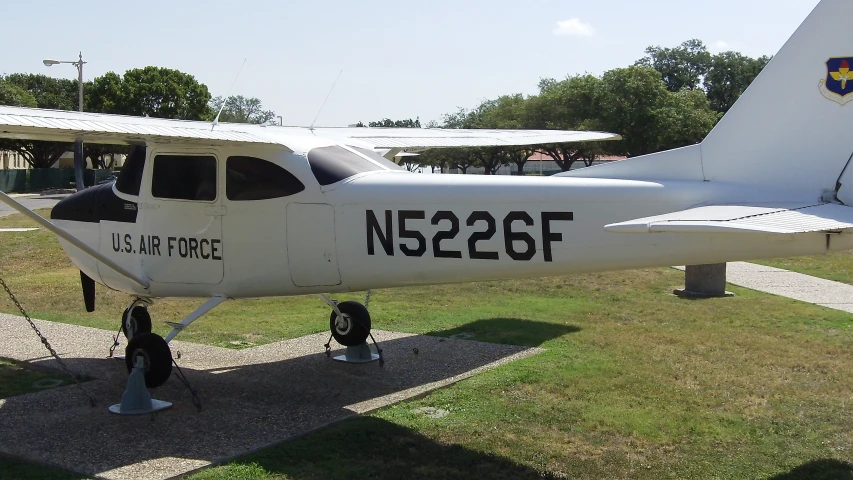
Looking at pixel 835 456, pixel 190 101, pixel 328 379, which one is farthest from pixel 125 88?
pixel 835 456

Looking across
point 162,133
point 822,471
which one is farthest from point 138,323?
point 822,471

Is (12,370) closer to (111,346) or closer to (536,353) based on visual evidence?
(111,346)

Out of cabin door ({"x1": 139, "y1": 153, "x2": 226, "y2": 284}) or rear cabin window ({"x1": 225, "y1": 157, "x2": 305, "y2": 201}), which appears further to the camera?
cabin door ({"x1": 139, "y1": 153, "x2": 226, "y2": 284})

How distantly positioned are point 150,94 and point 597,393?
59926mm

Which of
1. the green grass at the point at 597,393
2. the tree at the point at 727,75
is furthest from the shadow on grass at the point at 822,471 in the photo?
the tree at the point at 727,75

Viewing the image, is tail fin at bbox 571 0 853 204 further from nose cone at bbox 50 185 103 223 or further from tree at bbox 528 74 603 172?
tree at bbox 528 74 603 172

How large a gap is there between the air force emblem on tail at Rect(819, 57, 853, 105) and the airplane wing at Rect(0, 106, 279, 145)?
4722 millimetres

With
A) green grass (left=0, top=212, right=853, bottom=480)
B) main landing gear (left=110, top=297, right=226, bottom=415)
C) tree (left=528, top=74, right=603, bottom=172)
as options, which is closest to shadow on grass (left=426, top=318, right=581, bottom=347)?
green grass (left=0, top=212, right=853, bottom=480)

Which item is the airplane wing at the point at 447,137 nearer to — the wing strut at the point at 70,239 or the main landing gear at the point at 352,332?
the main landing gear at the point at 352,332

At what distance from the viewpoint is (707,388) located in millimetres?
7707

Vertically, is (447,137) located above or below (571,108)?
below

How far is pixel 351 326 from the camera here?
Answer: 917 cm

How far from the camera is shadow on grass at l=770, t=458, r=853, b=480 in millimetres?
5534

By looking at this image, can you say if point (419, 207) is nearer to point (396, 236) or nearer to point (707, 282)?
point (396, 236)
